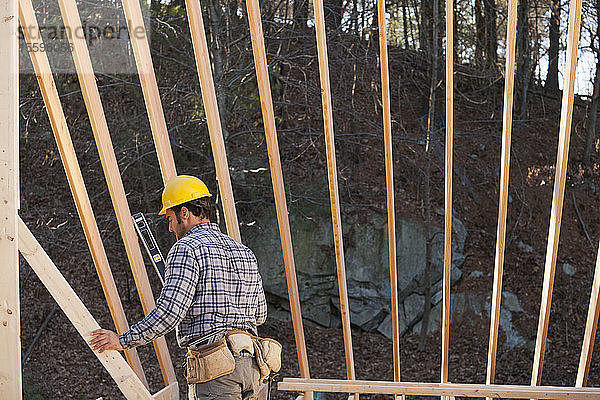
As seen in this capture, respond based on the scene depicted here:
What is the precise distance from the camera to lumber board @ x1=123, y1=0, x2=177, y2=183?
144 inches

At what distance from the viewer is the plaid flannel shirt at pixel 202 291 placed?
298cm

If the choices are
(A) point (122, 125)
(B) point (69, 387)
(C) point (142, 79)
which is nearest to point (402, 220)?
(A) point (122, 125)

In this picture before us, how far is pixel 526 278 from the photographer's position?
9508 mm

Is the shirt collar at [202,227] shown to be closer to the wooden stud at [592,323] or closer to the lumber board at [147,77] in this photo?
the lumber board at [147,77]

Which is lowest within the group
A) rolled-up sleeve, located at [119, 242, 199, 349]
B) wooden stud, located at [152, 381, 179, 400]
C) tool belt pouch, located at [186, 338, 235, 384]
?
wooden stud, located at [152, 381, 179, 400]

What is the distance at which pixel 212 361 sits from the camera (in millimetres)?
3047

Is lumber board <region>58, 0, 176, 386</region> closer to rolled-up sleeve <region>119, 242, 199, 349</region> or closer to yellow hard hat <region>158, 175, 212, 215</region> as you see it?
yellow hard hat <region>158, 175, 212, 215</region>

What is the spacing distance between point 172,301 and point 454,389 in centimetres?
232

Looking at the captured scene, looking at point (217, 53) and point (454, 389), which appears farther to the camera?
point (217, 53)

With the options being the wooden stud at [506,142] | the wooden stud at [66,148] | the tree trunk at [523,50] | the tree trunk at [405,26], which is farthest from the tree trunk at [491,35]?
the wooden stud at [66,148]

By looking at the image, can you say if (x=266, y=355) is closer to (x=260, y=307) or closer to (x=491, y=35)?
(x=260, y=307)

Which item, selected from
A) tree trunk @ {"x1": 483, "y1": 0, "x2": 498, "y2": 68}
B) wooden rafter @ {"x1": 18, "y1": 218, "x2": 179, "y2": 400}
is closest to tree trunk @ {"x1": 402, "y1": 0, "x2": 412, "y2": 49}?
tree trunk @ {"x1": 483, "y1": 0, "x2": 498, "y2": 68}

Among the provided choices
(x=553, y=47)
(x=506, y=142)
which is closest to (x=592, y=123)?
(x=553, y=47)

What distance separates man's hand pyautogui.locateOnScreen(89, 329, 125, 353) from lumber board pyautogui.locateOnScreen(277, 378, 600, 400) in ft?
5.96
